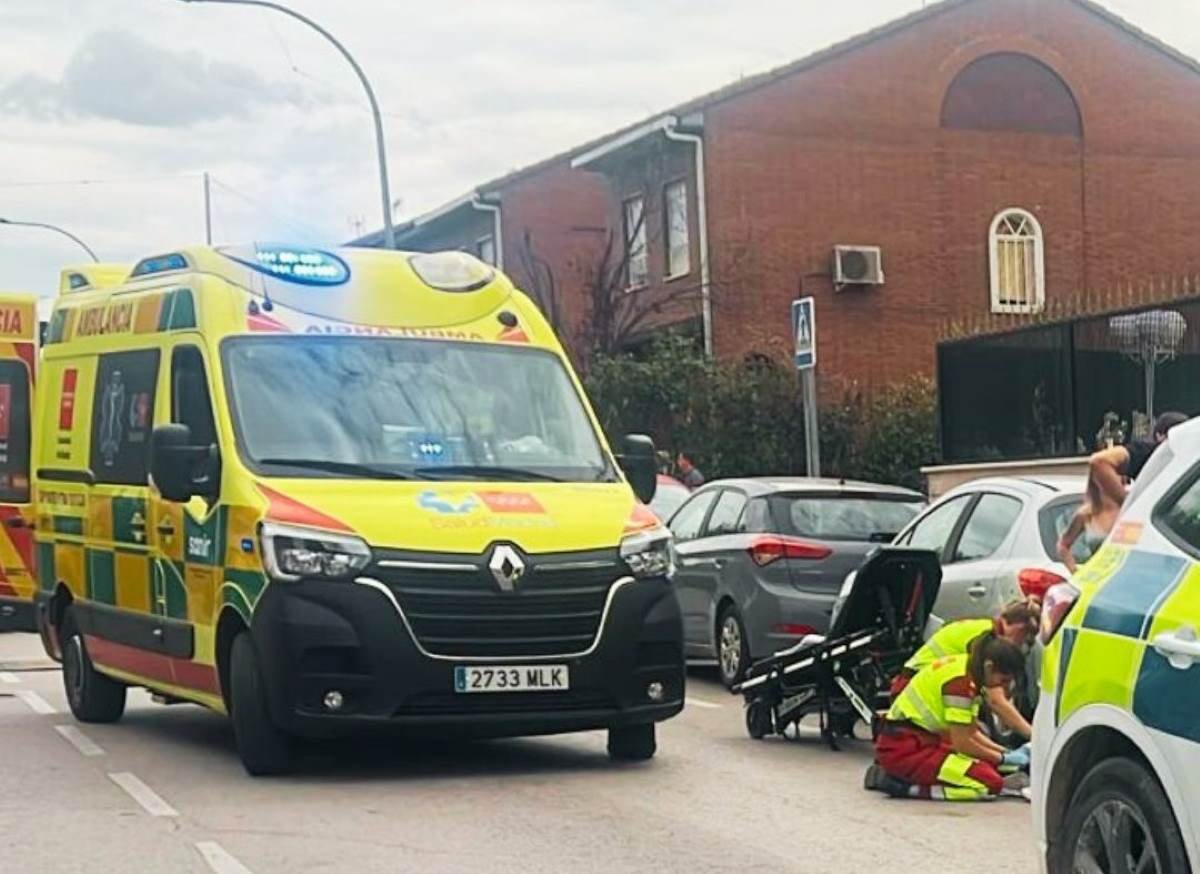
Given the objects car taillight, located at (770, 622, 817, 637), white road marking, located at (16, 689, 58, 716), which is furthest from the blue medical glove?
white road marking, located at (16, 689, 58, 716)

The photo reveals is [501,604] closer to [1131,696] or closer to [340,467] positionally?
[340,467]

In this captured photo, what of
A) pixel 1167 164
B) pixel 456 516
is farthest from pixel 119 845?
pixel 1167 164

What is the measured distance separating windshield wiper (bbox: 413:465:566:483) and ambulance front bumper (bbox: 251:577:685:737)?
2.65 feet

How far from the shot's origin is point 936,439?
2781 centimetres

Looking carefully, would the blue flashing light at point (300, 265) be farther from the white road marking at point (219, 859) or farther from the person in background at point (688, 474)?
the person in background at point (688, 474)

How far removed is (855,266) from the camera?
3316cm

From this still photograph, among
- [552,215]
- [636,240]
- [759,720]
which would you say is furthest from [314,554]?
[552,215]

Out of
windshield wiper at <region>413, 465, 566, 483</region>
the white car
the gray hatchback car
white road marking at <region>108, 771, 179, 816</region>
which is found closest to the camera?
white road marking at <region>108, 771, 179, 816</region>

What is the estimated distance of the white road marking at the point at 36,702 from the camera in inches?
539

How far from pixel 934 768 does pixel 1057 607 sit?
348 cm

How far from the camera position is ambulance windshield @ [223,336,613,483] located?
33.7ft

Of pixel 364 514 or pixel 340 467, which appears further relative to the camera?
pixel 340 467

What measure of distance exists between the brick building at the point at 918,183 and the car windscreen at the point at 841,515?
17820 millimetres

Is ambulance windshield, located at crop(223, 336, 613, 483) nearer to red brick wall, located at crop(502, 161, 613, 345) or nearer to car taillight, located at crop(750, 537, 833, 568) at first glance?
car taillight, located at crop(750, 537, 833, 568)
